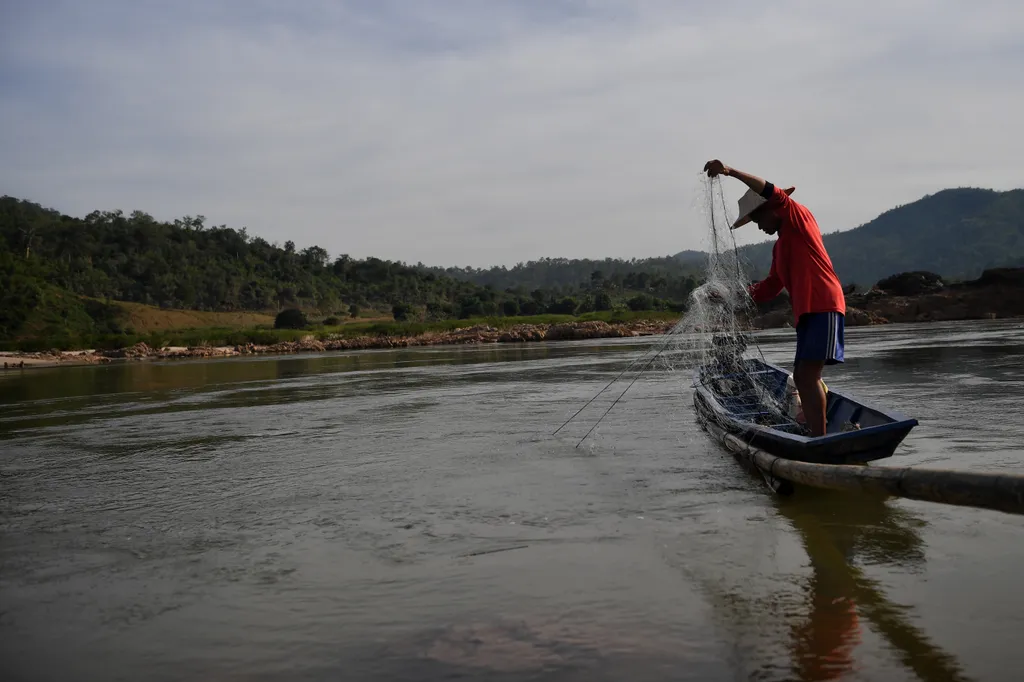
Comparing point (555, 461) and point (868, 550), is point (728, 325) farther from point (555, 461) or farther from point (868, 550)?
point (868, 550)

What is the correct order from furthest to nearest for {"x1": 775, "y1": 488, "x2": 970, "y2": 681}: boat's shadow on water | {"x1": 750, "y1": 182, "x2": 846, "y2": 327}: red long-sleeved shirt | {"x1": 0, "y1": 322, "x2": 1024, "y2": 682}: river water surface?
{"x1": 750, "y1": 182, "x2": 846, "y2": 327}: red long-sleeved shirt
{"x1": 0, "y1": 322, "x2": 1024, "y2": 682}: river water surface
{"x1": 775, "y1": 488, "x2": 970, "y2": 681}: boat's shadow on water

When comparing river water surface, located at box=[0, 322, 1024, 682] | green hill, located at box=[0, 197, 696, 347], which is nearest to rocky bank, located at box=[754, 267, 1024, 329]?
green hill, located at box=[0, 197, 696, 347]

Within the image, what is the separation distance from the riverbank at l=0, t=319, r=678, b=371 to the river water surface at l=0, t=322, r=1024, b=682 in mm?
42499

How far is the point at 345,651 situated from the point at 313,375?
22.6 m

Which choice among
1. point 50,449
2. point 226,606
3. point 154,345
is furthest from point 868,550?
point 154,345

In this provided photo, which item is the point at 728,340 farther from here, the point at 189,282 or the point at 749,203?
the point at 189,282

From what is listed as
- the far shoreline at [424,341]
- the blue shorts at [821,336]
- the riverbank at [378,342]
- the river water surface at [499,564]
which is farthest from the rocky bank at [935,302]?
the blue shorts at [821,336]

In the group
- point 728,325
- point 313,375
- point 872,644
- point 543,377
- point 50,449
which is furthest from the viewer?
point 313,375

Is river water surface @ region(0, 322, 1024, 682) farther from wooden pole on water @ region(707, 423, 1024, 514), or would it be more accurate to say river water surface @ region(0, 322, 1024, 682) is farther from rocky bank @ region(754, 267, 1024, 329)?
rocky bank @ region(754, 267, 1024, 329)

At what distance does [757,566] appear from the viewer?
4445 mm

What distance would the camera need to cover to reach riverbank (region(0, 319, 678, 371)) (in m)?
48.6

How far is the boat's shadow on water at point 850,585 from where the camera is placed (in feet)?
10.3

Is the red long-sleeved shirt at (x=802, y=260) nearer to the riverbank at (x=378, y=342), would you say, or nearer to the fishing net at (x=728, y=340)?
the fishing net at (x=728, y=340)

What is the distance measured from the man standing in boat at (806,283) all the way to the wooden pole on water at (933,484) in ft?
4.41
